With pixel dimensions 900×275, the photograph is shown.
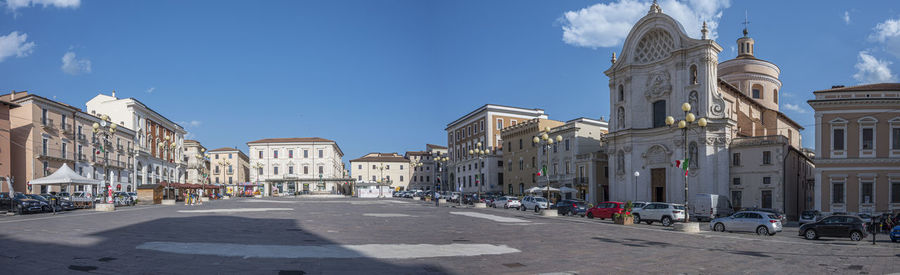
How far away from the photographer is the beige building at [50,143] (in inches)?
1912

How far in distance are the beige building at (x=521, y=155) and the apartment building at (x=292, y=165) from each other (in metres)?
49.1

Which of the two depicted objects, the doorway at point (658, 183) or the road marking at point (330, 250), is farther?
the doorway at point (658, 183)

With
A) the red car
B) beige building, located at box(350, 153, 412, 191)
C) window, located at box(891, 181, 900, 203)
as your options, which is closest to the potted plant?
the red car

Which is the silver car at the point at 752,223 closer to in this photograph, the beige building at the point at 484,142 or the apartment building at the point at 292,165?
the beige building at the point at 484,142

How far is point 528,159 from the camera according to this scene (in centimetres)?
7294

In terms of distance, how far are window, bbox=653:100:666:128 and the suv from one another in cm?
2236

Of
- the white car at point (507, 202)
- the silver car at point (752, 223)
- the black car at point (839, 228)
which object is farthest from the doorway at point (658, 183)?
the black car at point (839, 228)

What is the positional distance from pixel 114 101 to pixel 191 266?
73.4 metres

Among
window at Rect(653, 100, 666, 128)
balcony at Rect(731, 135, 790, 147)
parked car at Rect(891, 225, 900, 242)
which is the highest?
window at Rect(653, 100, 666, 128)

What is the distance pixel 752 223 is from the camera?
82.1 ft

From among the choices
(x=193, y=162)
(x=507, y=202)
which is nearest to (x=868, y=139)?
(x=507, y=202)

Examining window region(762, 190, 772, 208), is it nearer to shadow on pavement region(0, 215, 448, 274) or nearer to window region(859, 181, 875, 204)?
window region(859, 181, 875, 204)

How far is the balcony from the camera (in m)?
42.3

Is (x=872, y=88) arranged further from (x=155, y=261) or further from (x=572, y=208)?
(x=155, y=261)
